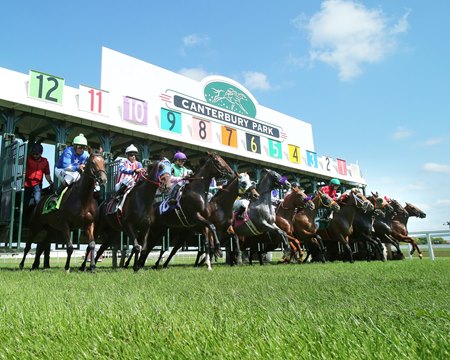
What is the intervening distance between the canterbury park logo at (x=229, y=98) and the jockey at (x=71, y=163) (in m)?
11.8

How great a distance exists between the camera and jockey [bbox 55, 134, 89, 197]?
824 cm

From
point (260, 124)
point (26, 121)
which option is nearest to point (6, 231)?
point (26, 121)

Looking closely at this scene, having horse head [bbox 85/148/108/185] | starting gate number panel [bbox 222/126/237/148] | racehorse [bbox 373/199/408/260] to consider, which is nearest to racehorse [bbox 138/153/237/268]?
horse head [bbox 85/148/108/185]

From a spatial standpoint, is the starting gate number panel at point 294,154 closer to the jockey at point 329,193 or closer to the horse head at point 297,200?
the jockey at point 329,193

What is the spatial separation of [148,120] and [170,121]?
1137 mm

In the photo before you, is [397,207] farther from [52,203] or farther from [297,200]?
[52,203]

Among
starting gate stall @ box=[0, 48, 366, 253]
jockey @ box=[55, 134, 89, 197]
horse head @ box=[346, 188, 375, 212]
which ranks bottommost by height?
horse head @ box=[346, 188, 375, 212]

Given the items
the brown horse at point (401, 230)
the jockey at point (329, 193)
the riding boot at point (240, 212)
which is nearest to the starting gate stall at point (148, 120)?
the riding boot at point (240, 212)

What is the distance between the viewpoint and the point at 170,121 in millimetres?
16328

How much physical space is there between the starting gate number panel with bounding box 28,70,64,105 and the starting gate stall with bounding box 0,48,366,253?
3cm

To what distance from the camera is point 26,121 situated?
45.5 feet

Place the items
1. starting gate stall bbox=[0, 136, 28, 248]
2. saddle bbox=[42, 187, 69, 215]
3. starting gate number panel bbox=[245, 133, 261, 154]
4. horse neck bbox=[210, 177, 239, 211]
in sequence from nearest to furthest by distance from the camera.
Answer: saddle bbox=[42, 187, 69, 215]
starting gate stall bbox=[0, 136, 28, 248]
horse neck bbox=[210, 177, 239, 211]
starting gate number panel bbox=[245, 133, 261, 154]

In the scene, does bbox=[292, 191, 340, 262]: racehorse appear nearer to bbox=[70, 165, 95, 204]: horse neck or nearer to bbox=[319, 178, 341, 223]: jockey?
bbox=[319, 178, 341, 223]: jockey

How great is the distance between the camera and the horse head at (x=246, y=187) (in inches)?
390
